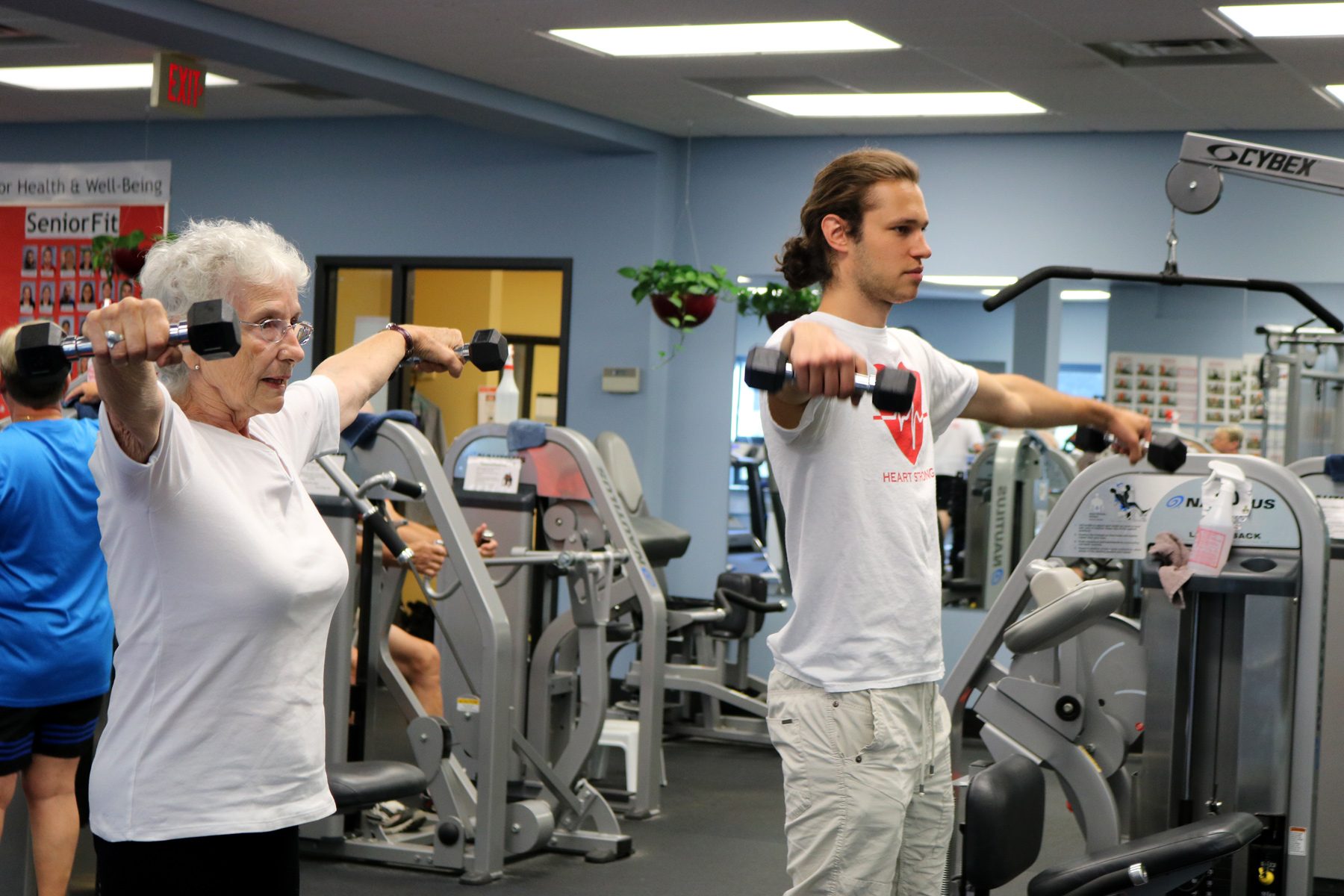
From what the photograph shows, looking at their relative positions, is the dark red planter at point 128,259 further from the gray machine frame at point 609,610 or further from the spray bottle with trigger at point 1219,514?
the spray bottle with trigger at point 1219,514

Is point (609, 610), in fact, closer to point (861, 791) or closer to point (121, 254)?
point (861, 791)

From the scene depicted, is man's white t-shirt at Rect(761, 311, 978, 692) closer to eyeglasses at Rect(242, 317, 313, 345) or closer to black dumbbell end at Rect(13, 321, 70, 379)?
eyeglasses at Rect(242, 317, 313, 345)

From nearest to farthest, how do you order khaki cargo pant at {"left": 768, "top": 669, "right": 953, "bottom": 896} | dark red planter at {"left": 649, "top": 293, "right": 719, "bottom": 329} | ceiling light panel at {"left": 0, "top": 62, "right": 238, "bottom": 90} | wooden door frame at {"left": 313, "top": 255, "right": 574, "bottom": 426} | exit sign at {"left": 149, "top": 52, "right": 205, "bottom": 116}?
khaki cargo pant at {"left": 768, "top": 669, "right": 953, "bottom": 896}, exit sign at {"left": 149, "top": 52, "right": 205, "bottom": 116}, ceiling light panel at {"left": 0, "top": 62, "right": 238, "bottom": 90}, dark red planter at {"left": 649, "top": 293, "right": 719, "bottom": 329}, wooden door frame at {"left": 313, "top": 255, "right": 574, "bottom": 426}

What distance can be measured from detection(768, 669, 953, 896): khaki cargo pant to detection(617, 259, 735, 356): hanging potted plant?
523cm

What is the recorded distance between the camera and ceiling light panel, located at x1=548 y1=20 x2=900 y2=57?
5492mm

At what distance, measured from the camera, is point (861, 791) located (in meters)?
1.99

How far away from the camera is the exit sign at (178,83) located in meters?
5.56

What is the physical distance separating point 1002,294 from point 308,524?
6.32 ft

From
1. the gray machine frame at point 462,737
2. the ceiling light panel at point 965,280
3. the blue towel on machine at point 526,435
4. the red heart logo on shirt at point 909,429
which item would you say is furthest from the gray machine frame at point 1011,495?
the red heart logo on shirt at point 909,429

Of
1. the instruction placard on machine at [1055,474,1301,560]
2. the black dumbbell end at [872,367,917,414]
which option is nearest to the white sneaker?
the instruction placard on machine at [1055,474,1301,560]

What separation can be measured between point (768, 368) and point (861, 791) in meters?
0.82

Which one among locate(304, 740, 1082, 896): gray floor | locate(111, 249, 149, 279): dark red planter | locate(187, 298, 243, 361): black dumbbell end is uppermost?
locate(111, 249, 149, 279): dark red planter

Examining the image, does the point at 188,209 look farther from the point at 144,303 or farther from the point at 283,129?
the point at 144,303

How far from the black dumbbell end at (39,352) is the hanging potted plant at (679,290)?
5.95 m
